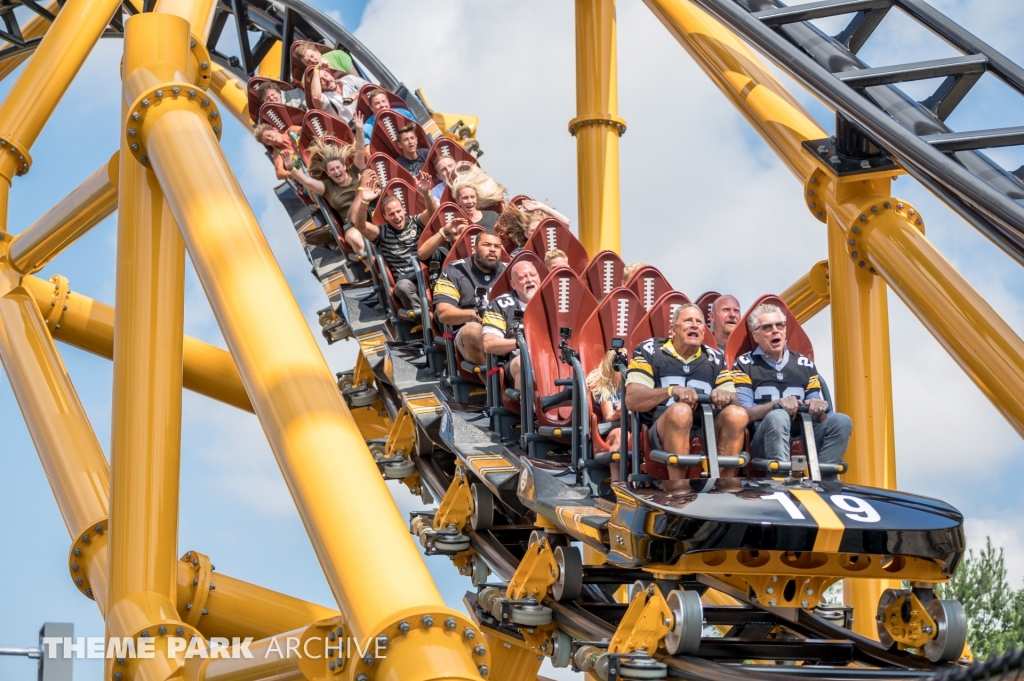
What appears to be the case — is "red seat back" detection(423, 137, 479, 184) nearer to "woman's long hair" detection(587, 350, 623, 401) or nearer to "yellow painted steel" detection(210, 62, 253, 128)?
"yellow painted steel" detection(210, 62, 253, 128)

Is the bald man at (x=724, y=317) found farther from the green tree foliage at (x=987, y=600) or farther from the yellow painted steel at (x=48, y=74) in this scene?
the green tree foliage at (x=987, y=600)

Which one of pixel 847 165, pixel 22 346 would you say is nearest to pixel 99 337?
pixel 22 346

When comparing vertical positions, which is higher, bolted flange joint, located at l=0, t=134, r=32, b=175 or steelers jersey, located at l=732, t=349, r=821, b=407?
bolted flange joint, located at l=0, t=134, r=32, b=175

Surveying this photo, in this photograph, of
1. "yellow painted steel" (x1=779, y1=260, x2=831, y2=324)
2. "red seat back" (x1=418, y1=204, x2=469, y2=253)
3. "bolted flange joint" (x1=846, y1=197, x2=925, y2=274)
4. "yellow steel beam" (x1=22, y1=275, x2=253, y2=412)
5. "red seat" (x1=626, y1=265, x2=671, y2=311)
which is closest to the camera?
"red seat" (x1=626, y1=265, x2=671, y2=311)

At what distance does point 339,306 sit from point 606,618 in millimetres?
3314

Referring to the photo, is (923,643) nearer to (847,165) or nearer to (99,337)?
(847,165)

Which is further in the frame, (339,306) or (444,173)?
(444,173)

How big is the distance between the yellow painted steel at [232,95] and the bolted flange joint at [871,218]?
5.76 m

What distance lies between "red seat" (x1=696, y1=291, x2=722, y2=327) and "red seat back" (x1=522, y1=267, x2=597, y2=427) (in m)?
0.56

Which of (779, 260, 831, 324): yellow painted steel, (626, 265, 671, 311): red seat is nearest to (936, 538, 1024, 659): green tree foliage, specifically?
(779, 260, 831, 324): yellow painted steel

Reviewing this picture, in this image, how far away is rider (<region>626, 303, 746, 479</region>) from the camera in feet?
13.6

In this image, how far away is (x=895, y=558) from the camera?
393cm

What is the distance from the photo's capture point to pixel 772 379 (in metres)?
4.54

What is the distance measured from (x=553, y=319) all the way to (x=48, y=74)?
2.72 metres
